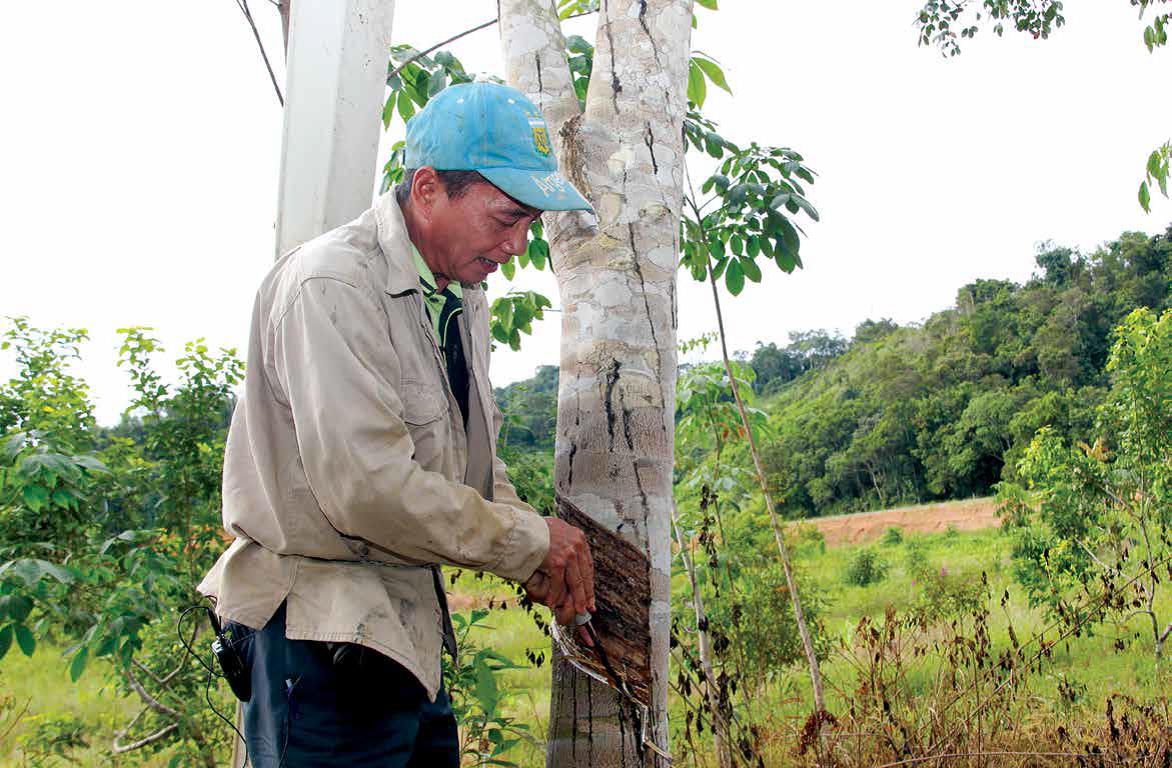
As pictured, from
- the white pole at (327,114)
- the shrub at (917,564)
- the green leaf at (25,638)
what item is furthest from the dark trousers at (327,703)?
the shrub at (917,564)

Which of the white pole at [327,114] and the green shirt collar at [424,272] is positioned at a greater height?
the white pole at [327,114]

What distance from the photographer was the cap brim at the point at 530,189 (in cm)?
162

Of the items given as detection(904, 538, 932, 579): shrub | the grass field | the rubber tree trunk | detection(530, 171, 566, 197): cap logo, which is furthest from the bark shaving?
detection(904, 538, 932, 579): shrub

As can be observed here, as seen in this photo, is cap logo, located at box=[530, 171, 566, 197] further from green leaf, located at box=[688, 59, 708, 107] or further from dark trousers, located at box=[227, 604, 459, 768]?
green leaf, located at box=[688, 59, 708, 107]

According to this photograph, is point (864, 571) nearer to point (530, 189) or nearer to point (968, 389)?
point (530, 189)

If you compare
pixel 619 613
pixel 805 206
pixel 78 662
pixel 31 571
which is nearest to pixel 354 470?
pixel 619 613

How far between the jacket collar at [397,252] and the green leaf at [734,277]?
1.86 metres

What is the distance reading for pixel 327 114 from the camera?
6.68 ft

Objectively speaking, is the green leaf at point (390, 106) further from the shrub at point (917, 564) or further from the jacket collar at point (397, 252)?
the shrub at point (917, 564)

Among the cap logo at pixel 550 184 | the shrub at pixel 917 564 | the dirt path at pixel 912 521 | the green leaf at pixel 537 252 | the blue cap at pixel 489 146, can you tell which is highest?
the green leaf at pixel 537 252

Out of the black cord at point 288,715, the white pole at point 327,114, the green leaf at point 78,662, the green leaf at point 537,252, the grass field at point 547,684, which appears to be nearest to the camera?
the black cord at point 288,715

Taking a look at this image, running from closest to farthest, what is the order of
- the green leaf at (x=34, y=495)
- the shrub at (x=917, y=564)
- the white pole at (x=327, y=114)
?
the white pole at (x=327, y=114) < the green leaf at (x=34, y=495) < the shrub at (x=917, y=564)

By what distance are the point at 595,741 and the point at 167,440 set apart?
10.2 ft

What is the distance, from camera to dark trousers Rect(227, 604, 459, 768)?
4.98 feet
